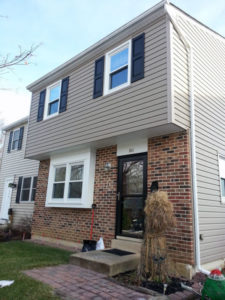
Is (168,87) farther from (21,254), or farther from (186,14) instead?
(21,254)

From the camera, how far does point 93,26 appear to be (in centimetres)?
767

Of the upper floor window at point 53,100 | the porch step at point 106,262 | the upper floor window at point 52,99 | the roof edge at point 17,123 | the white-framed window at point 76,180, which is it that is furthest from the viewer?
the roof edge at point 17,123

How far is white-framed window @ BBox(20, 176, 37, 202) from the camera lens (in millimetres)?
11023

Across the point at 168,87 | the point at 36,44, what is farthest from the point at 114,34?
the point at 36,44

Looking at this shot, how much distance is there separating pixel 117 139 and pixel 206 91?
263cm

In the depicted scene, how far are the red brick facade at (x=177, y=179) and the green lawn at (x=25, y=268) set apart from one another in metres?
Answer: 2.45

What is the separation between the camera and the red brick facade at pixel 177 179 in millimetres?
4676

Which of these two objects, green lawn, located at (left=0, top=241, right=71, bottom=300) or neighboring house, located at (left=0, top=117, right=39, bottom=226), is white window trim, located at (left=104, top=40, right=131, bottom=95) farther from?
neighboring house, located at (left=0, top=117, right=39, bottom=226)

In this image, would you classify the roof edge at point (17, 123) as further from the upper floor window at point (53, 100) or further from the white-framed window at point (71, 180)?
the white-framed window at point (71, 180)

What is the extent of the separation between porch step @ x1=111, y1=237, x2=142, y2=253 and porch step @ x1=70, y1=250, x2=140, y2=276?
19.3 inches

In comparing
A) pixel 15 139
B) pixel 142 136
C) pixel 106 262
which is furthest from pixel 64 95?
pixel 15 139

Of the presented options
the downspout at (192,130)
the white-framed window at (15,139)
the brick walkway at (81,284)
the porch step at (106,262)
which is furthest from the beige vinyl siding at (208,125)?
the white-framed window at (15,139)

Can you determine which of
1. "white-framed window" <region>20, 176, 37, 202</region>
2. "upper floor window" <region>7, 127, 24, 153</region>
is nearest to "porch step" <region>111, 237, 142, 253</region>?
"white-framed window" <region>20, 176, 37, 202</region>

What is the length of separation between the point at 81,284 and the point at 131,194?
274 cm
